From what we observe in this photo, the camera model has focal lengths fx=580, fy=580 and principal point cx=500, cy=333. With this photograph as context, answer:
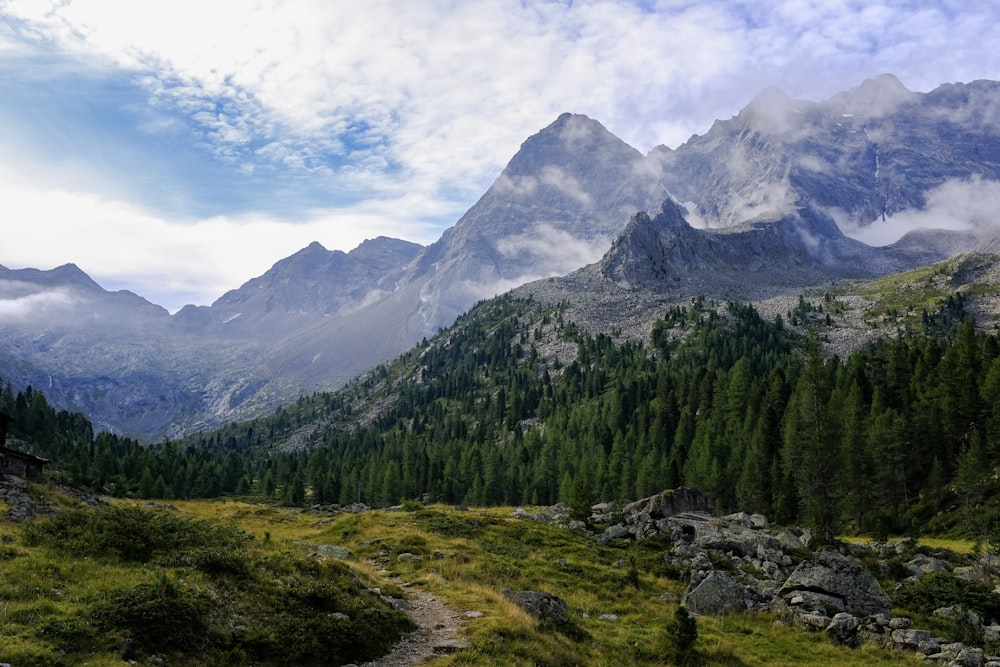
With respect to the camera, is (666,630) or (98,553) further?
(666,630)

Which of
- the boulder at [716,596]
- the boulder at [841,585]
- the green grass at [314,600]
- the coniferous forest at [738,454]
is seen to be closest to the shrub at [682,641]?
the green grass at [314,600]

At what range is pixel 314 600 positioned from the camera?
21.7 metres

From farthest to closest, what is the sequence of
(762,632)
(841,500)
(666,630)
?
(841,500) < (762,632) < (666,630)

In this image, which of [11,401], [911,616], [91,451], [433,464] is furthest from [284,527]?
[11,401]

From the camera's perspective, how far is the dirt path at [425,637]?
20.0 metres

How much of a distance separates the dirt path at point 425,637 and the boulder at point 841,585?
2052cm

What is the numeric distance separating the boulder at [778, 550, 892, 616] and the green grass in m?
3.99

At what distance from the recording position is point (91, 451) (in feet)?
436

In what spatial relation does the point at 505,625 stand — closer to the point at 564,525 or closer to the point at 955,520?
the point at 564,525

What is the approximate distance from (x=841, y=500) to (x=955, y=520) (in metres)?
16.0

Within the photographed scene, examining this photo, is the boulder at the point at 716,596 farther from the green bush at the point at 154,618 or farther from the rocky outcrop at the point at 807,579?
the green bush at the point at 154,618

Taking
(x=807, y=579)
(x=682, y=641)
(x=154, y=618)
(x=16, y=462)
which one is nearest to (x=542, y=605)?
(x=682, y=641)

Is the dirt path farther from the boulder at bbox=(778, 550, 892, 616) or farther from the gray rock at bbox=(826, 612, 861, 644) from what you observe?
the boulder at bbox=(778, 550, 892, 616)

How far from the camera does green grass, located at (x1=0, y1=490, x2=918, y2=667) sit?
1631cm
